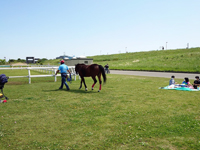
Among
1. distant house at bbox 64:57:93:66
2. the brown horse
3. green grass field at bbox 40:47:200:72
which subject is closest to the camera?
the brown horse

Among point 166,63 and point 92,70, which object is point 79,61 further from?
point 92,70

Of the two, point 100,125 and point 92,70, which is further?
point 92,70

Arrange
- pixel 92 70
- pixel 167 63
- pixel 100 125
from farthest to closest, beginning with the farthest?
1. pixel 167 63
2. pixel 92 70
3. pixel 100 125

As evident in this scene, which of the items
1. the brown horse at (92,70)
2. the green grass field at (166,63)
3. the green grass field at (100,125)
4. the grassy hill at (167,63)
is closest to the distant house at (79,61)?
the green grass field at (166,63)

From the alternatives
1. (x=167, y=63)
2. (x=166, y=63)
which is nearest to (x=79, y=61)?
(x=166, y=63)

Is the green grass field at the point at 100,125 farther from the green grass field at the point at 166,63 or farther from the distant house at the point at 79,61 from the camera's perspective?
the distant house at the point at 79,61

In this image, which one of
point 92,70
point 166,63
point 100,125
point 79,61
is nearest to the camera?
point 100,125

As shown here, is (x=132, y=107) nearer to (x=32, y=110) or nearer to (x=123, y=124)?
(x=123, y=124)

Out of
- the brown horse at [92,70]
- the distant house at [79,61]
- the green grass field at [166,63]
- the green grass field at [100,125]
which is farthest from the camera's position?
the distant house at [79,61]

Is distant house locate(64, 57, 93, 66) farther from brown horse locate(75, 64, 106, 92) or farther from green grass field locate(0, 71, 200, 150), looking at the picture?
green grass field locate(0, 71, 200, 150)

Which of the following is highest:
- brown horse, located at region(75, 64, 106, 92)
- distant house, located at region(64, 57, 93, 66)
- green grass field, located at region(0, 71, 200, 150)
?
distant house, located at region(64, 57, 93, 66)

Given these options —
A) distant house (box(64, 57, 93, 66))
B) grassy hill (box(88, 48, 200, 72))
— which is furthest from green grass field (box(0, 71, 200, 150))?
distant house (box(64, 57, 93, 66))

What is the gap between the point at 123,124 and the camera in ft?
17.7

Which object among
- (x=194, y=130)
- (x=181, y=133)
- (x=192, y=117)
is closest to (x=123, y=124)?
(x=181, y=133)
